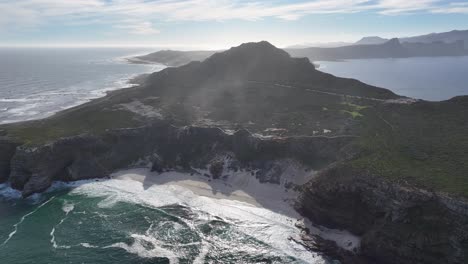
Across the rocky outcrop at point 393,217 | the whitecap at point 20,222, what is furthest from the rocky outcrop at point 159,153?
the rocky outcrop at point 393,217

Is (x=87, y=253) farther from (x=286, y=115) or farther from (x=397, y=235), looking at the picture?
(x=286, y=115)

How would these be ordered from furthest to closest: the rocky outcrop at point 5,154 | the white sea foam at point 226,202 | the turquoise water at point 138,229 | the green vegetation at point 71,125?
the green vegetation at point 71,125, the rocky outcrop at point 5,154, the white sea foam at point 226,202, the turquoise water at point 138,229

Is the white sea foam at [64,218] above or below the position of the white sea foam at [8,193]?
below

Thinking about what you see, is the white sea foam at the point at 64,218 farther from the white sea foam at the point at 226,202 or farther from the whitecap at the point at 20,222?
the white sea foam at the point at 226,202

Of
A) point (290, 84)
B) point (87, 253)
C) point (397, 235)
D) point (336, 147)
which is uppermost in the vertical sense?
point (290, 84)

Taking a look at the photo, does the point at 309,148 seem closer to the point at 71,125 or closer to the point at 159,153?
the point at 159,153

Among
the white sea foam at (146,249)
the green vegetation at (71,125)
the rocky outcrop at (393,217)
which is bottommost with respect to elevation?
the white sea foam at (146,249)

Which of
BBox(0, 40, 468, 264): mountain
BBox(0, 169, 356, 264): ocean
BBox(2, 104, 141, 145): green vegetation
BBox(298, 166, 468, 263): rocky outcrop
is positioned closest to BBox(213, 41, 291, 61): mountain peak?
BBox(0, 40, 468, 264): mountain

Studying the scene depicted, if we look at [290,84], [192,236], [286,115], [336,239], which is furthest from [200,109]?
[336,239]
